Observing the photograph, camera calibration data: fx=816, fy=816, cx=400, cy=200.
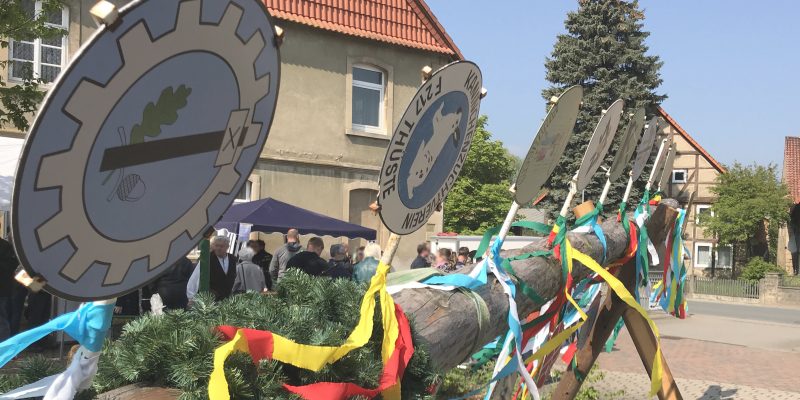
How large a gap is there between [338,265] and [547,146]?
491 centimetres

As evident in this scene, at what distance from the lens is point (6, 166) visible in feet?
28.0

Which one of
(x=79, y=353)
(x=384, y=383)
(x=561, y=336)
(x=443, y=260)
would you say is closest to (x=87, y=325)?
(x=79, y=353)

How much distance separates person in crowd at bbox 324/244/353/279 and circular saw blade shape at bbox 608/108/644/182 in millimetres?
3409

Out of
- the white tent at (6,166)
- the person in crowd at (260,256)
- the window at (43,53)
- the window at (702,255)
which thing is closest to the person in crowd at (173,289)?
the white tent at (6,166)

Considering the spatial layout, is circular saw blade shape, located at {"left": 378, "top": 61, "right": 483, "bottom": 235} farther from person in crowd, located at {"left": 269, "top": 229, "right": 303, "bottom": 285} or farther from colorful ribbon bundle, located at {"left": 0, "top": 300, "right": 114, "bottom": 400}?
person in crowd, located at {"left": 269, "top": 229, "right": 303, "bottom": 285}

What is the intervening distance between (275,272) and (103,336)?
339 inches

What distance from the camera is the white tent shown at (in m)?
8.13

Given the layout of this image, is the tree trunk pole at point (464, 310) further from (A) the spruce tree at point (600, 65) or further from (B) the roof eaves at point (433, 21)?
(A) the spruce tree at point (600, 65)

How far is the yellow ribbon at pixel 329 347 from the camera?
6.07 ft

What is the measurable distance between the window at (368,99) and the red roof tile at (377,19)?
31.0 inches

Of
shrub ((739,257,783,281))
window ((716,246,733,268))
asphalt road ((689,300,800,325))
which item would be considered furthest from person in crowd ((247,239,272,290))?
window ((716,246,733,268))

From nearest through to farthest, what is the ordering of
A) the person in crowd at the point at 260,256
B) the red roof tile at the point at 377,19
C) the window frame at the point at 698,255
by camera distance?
the person in crowd at the point at 260,256, the red roof tile at the point at 377,19, the window frame at the point at 698,255

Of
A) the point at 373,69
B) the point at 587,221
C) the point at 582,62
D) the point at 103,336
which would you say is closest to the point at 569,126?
the point at 587,221

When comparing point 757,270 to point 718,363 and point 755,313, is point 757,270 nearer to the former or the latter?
point 755,313
